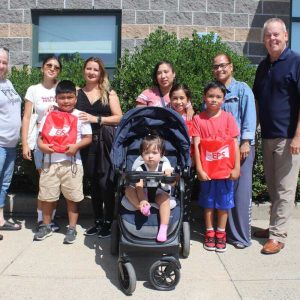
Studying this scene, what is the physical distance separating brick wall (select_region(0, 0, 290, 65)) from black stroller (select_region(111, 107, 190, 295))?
3.76 m

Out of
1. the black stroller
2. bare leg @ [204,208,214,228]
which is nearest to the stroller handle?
the black stroller

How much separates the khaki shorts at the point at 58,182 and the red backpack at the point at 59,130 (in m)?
0.22

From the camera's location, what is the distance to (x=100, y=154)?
5.15m

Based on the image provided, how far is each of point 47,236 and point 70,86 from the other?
169cm

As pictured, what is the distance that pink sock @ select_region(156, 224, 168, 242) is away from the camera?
4.05m

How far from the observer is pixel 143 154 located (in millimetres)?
4391

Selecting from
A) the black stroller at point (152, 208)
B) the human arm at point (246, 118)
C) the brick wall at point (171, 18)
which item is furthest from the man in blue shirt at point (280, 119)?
the brick wall at point (171, 18)

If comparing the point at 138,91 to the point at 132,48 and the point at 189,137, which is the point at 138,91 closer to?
the point at 189,137

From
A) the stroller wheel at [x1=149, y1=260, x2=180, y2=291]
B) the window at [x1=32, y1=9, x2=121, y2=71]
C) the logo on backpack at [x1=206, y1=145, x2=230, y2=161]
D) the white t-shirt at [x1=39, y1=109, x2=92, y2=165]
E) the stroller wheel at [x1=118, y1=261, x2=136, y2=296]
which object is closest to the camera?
the stroller wheel at [x1=118, y1=261, x2=136, y2=296]

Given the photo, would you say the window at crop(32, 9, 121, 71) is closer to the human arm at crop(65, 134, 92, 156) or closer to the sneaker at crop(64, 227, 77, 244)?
the human arm at crop(65, 134, 92, 156)

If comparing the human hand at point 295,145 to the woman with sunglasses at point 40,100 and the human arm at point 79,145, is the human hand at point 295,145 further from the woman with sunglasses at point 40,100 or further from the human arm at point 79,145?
the woman with sunglasses at point 40,100

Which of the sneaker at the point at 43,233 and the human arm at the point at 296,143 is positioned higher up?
the human arm at the point at 296,143

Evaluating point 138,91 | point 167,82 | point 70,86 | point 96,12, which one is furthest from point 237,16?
point 70,86

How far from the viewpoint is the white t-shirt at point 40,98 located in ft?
16.9
